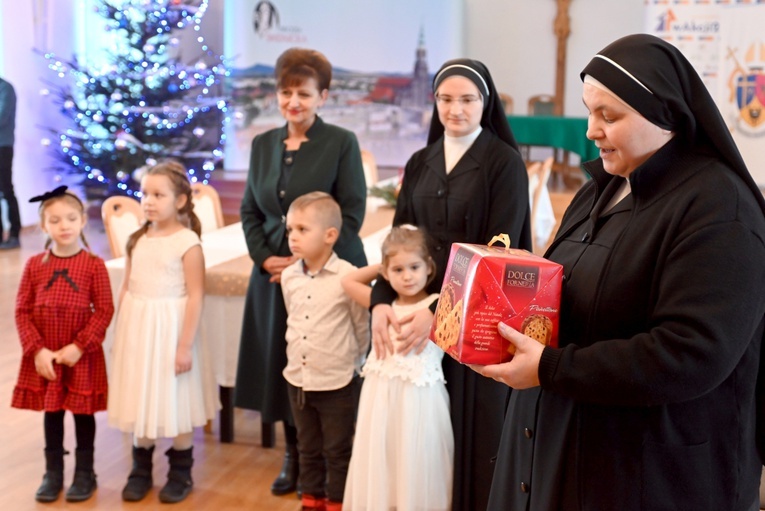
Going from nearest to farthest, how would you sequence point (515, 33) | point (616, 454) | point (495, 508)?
point (616, 454), point (495, 508), point (515, 33)

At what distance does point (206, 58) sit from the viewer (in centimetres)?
1159

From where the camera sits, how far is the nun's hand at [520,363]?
1.61m

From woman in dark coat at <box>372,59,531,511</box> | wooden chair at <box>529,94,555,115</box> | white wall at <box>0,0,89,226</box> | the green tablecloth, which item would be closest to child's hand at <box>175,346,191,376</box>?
woman in dark coat at <box>372,59,531,511</box>

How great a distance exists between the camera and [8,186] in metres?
8.92

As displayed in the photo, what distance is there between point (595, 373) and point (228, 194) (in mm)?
9769

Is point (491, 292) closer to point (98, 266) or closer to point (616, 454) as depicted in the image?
point (616, 454)

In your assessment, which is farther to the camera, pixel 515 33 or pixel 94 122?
pixel 515 33

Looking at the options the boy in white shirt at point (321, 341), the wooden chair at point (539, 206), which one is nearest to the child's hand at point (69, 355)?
the boy in white shirt at point (321, 341)

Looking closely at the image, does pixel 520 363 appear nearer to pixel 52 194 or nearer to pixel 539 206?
pixel 52 194

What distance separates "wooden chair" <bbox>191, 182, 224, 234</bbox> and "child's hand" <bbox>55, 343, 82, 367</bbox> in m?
1.59

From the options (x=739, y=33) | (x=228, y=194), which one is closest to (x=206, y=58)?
(x=228, y=194)

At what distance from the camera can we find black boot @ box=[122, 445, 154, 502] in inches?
135

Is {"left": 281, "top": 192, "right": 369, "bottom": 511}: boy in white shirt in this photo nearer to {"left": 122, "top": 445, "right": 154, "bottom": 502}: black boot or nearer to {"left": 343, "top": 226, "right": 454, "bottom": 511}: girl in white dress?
{"left": 343, "top": 226, "right": 454, "bottom": 511}: girl in white dress

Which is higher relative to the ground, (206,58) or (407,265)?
(206,58)
